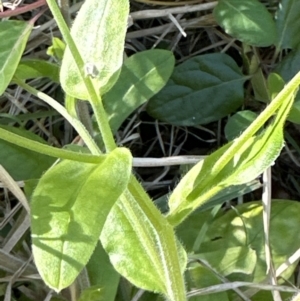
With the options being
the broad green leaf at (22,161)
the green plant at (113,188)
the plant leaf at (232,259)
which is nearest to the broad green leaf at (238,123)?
the green plant at (113,188)

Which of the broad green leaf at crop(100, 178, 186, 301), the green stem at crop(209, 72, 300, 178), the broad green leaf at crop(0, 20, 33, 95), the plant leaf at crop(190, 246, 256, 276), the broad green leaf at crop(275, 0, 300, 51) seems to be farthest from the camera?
the broad green leaf at crop(275, 0, 300, 51)

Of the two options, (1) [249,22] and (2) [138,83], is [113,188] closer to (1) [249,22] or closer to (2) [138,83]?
(2) [138,83]

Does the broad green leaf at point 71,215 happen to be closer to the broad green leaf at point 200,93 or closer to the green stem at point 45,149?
the green stem at point 45,149

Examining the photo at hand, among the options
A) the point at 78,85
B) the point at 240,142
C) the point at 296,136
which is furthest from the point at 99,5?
the point at 296,136

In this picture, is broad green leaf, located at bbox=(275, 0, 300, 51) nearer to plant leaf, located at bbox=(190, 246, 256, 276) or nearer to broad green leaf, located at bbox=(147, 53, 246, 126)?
broad green leaf, located at bbox=(147, 53, 246, 126)

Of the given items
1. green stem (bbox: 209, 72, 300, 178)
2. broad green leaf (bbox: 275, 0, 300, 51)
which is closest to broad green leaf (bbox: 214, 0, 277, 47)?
broad green leaf (bbox: 275, 0, 300, 51)

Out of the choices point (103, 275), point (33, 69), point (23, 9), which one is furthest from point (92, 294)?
point (23, 9)
